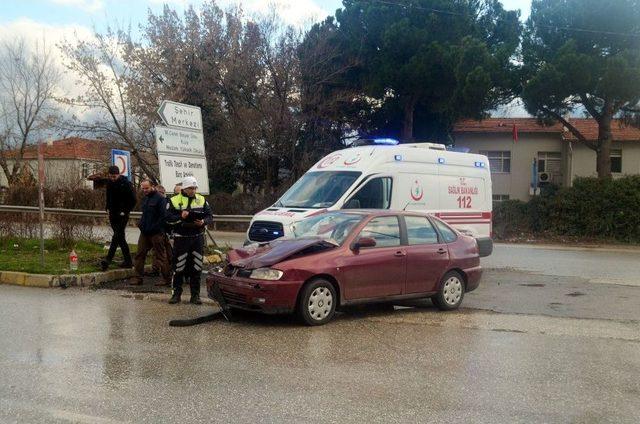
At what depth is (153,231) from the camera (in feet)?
35.3

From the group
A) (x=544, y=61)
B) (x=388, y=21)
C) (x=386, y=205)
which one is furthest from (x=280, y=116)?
(x=386, y=205)

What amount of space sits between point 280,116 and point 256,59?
3.15 metres

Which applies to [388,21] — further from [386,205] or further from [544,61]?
[386,205]

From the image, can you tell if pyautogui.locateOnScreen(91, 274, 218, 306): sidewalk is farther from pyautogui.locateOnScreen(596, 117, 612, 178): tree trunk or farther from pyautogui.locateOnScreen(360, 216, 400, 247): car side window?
pyautogui.locateOnScreen(596, 117, 612, 178): tree trunk

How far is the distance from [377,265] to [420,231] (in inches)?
42.9

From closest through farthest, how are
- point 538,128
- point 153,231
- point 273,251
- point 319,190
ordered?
point 273,251 < point 153,231 < point 319,190 < point 538,128

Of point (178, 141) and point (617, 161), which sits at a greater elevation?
point (617, 161)

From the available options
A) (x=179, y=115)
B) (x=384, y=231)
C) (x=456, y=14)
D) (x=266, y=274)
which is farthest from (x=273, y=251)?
(x=456, y=14)

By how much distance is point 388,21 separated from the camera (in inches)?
1166

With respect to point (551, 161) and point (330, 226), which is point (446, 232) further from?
point (551, 161)

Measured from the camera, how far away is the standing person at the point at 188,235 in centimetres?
918

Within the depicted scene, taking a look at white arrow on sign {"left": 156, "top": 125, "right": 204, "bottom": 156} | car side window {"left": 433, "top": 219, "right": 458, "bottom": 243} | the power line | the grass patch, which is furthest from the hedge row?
car side window {"left": 433, "top": 219, "right": 458, "bottom": 243}

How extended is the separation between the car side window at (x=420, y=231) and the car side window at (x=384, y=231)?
218 mm

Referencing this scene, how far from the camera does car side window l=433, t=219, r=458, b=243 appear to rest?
9.20 meters
